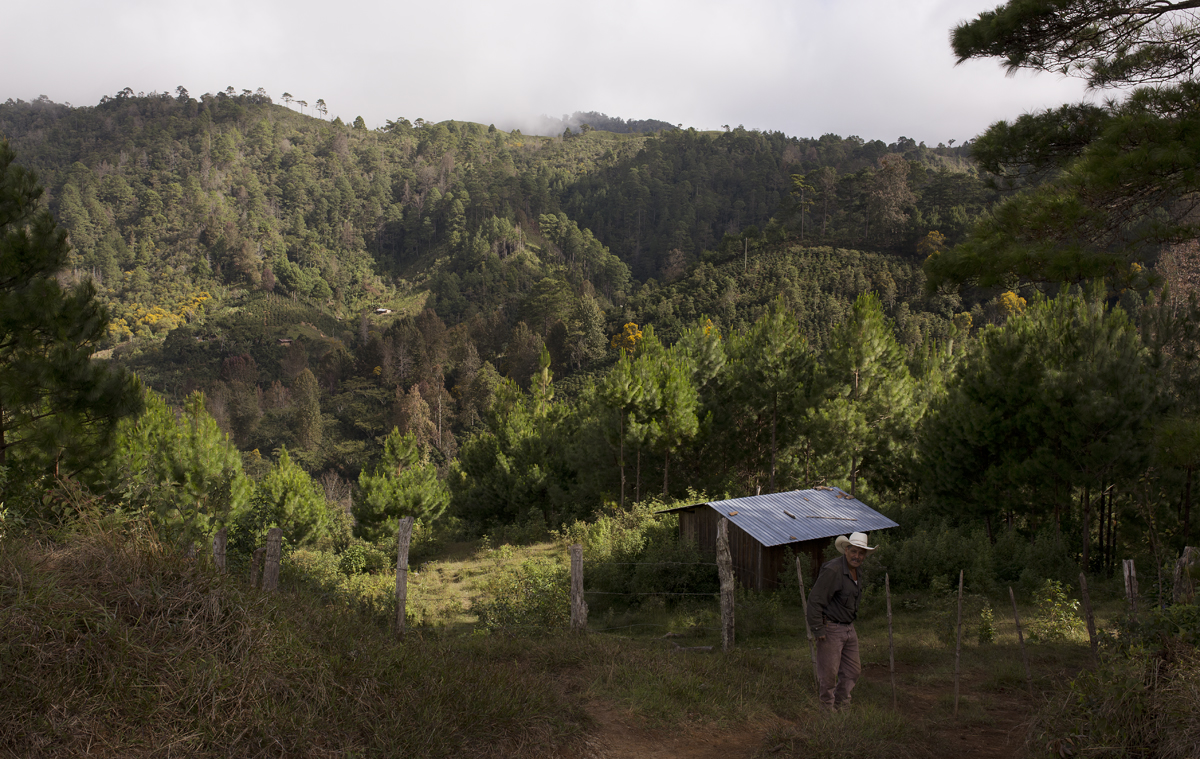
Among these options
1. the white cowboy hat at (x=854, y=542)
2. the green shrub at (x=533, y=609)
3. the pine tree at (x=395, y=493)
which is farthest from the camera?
the pine tree at (x=395, y=493)

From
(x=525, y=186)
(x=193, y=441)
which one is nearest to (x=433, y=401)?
(x=193, y=441)

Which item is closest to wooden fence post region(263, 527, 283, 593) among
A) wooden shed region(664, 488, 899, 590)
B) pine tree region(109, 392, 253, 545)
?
wooden shed region(664, 488, 899, 590)

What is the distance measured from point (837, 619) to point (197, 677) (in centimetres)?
427

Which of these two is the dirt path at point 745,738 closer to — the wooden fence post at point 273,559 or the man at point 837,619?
the man at point 837,619

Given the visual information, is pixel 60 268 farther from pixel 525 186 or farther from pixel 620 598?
pixel 525 186

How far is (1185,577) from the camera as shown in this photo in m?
4.90

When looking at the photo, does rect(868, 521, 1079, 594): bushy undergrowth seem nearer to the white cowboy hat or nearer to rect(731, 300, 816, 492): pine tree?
the white cowboy hat

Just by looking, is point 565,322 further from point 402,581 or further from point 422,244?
point 422,244

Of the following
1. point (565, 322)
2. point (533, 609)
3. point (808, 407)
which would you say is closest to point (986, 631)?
point (533, 609)

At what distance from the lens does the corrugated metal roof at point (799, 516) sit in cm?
1233

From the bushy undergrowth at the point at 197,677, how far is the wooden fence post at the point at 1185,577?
4275 mm

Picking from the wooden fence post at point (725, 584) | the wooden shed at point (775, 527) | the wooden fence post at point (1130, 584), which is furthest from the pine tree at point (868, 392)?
the wooden fence post at point (1130, 584)

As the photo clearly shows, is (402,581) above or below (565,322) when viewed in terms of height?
below

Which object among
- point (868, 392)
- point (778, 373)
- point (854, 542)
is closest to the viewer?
point (854, 542)
